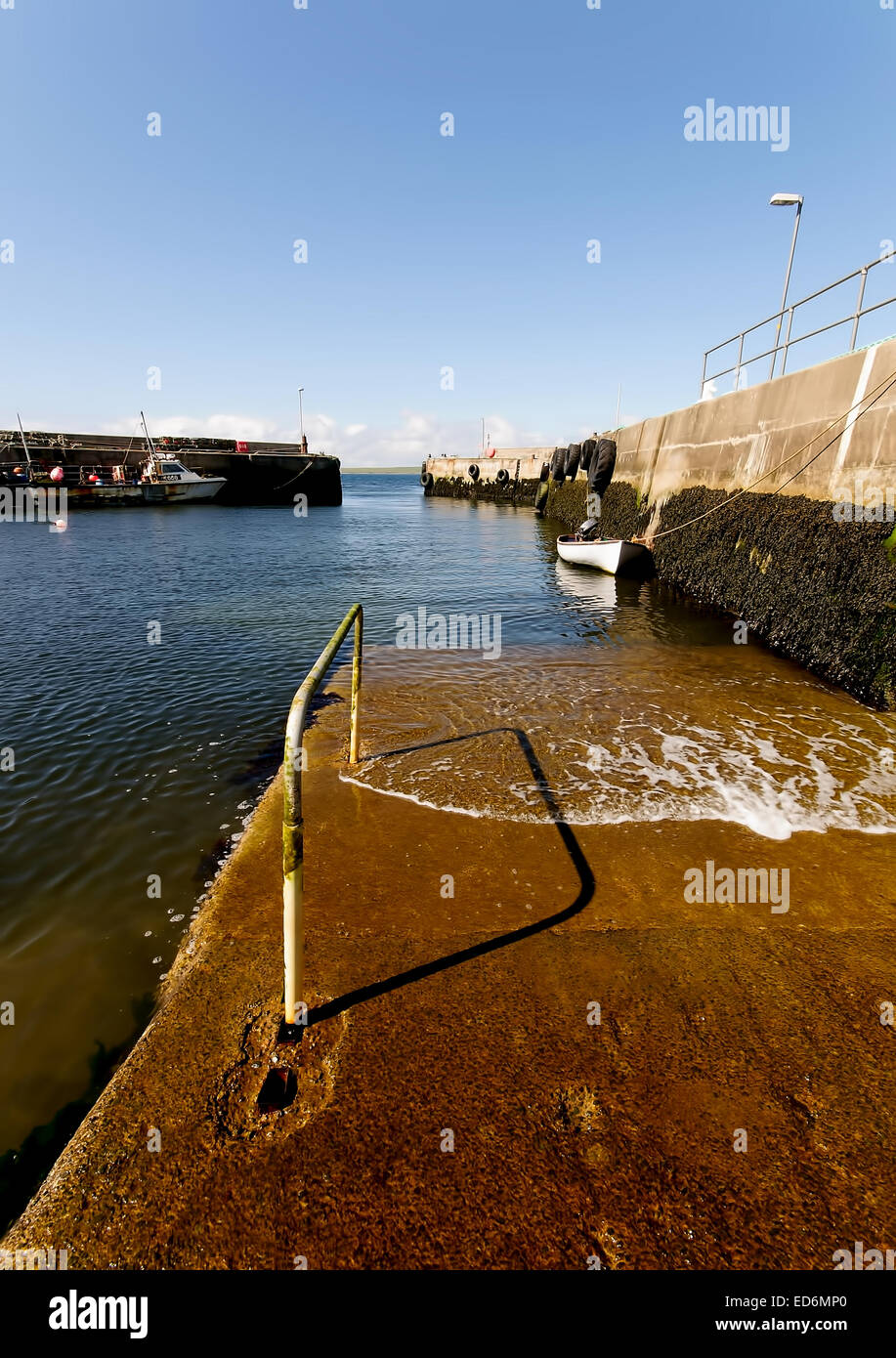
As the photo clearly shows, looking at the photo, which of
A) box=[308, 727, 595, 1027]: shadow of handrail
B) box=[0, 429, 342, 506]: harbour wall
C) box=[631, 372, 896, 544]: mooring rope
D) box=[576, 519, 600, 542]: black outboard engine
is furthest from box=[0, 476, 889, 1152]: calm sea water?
box=[0, 429, 342, 506]: harbour wall

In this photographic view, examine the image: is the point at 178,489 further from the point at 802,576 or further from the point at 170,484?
the point at 802,576

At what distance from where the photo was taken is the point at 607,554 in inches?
740

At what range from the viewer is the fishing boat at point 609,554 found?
18141mm

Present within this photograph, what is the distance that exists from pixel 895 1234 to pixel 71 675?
11.3m

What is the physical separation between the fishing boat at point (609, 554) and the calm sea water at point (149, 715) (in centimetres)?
58

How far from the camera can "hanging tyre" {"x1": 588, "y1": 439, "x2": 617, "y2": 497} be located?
2477 centimetres

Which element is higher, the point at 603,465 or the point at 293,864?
the point at 603,465

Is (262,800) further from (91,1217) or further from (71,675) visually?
(71,675)

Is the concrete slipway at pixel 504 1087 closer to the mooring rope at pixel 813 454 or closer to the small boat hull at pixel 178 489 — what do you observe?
the mooring rope at pixel 813 454

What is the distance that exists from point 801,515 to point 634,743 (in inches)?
284

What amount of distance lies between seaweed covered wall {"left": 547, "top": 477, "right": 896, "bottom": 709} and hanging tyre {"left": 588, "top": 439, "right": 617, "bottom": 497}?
Result: 814cm

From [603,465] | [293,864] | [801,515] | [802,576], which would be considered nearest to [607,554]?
[801,515]

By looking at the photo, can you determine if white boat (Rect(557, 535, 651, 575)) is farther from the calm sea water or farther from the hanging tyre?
the hanging tyre
